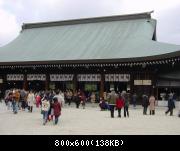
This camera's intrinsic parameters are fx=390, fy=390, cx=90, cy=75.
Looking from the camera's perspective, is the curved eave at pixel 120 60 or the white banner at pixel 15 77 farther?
the white banner at pixel 15 77

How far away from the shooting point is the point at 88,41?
124 ft

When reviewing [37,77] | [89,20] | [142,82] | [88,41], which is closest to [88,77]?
[88,41]

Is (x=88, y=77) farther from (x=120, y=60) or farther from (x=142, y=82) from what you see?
(x=142, y=82)

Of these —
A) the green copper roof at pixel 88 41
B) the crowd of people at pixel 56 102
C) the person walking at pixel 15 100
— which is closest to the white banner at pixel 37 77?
the green copper roof at pixel 88 41

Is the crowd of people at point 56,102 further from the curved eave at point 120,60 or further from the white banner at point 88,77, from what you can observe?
the white banner at point 88,77

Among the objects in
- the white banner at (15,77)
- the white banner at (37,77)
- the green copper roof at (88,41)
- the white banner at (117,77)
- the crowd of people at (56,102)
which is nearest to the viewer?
the crowd of people at (56,102)

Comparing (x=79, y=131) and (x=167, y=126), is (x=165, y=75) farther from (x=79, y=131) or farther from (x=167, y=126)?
(x=79, y=131)

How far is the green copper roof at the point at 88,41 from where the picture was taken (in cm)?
3347

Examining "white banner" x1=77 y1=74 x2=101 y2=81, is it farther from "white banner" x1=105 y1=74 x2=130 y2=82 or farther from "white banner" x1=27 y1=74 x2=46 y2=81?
"white banner" x1=27 y1=74 x2=46 y2=81

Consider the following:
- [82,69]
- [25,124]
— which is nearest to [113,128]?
[25,124]

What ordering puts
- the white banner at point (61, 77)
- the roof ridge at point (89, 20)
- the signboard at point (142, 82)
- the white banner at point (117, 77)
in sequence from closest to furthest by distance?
the signboard at point (142, 82) → the white banner at point (117, 77) → the white banner at point (61, 77) → the roof ridge at point (89, 20)

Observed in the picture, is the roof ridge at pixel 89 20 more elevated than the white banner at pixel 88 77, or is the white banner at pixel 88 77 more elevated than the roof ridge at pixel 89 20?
the roof ridge at pixel 89 20

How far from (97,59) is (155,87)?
207 inches

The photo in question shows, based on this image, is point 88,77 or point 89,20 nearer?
point 88,77
